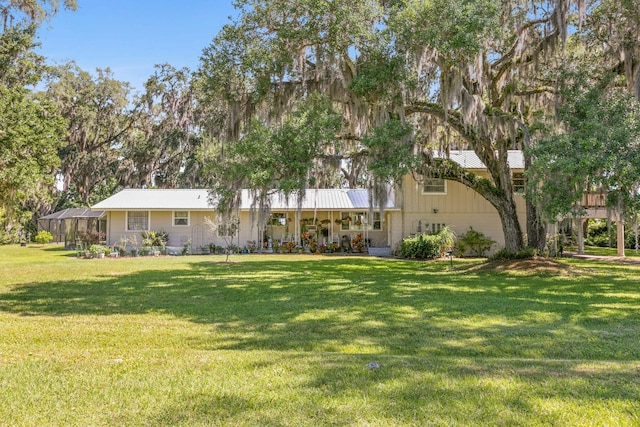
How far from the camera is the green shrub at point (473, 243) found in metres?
19.6

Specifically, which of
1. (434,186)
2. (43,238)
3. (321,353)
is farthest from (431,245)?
(43,238)

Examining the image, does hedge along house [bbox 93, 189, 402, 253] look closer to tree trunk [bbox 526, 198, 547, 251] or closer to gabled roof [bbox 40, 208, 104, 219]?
gabled roof [bbox 40, 208, 104, 219]

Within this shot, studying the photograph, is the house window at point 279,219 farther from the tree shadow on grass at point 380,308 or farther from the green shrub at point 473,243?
the tree shadow on grass at point 380,308

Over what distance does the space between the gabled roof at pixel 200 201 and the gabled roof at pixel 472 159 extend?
351 cm

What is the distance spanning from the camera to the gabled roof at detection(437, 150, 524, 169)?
2022 cm

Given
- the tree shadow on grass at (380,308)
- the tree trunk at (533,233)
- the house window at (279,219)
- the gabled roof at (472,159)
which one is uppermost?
the gabled roof at (472,159)

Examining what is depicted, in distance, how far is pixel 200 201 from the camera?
918 inches

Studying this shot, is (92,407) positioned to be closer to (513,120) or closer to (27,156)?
(27,156)

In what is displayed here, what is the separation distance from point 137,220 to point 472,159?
1637 cm

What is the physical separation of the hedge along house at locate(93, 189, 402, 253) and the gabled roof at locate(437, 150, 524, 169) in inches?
159

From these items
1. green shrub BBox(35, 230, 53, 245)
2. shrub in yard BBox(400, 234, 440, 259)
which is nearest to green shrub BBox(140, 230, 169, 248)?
shrub in yard BBox(400, 234, 440, 259)

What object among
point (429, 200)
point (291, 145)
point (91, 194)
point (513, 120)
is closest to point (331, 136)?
point (291, 145)

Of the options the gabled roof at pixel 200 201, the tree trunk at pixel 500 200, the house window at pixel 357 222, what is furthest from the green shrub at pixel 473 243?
the house window at pixel 357 222

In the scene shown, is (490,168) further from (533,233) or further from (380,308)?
(380,308)
